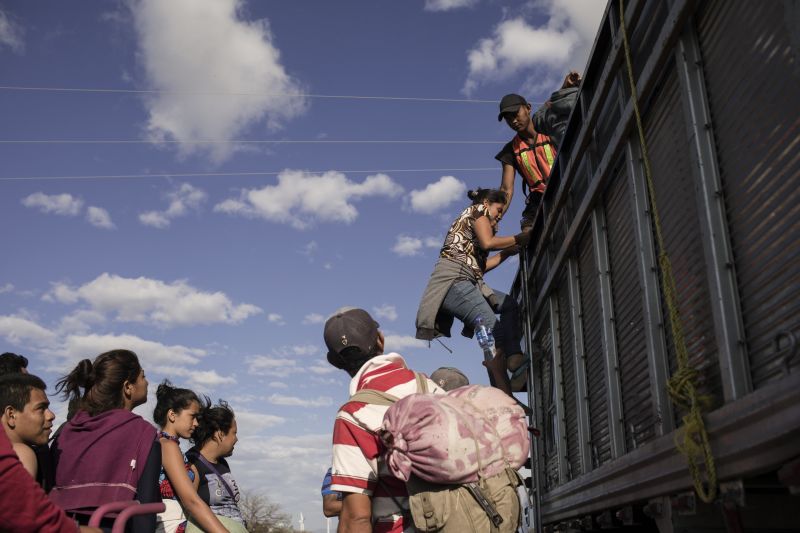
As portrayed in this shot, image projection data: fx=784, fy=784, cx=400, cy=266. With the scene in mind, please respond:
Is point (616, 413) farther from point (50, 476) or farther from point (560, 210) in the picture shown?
point (50, 476)

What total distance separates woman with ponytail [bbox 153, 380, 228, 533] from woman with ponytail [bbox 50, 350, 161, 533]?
0.30 m

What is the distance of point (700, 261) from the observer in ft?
9.07

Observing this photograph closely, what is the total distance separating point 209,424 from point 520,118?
3910mm

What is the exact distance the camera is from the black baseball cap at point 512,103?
696 centimetres

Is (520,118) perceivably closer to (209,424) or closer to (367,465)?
(209,424)

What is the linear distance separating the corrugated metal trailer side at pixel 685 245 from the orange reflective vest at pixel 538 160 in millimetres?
1890

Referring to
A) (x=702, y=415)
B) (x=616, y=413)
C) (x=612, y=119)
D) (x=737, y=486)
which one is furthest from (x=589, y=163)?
(x=737, y=486)

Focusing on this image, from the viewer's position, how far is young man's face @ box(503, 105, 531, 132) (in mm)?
6977

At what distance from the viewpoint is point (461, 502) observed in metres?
2.68

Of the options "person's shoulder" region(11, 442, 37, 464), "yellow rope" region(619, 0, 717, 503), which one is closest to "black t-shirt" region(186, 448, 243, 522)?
Answer: "person's shoulder" region(11, 442, 37, 464)

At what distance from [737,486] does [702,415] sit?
0.35 meters

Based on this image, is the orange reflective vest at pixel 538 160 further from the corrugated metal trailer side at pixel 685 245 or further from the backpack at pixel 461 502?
the backpack at pixel 461 502

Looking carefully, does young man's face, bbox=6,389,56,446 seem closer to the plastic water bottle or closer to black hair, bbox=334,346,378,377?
black hair, bbox=334,346,378,377

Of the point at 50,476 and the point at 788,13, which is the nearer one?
the point at 788,13
